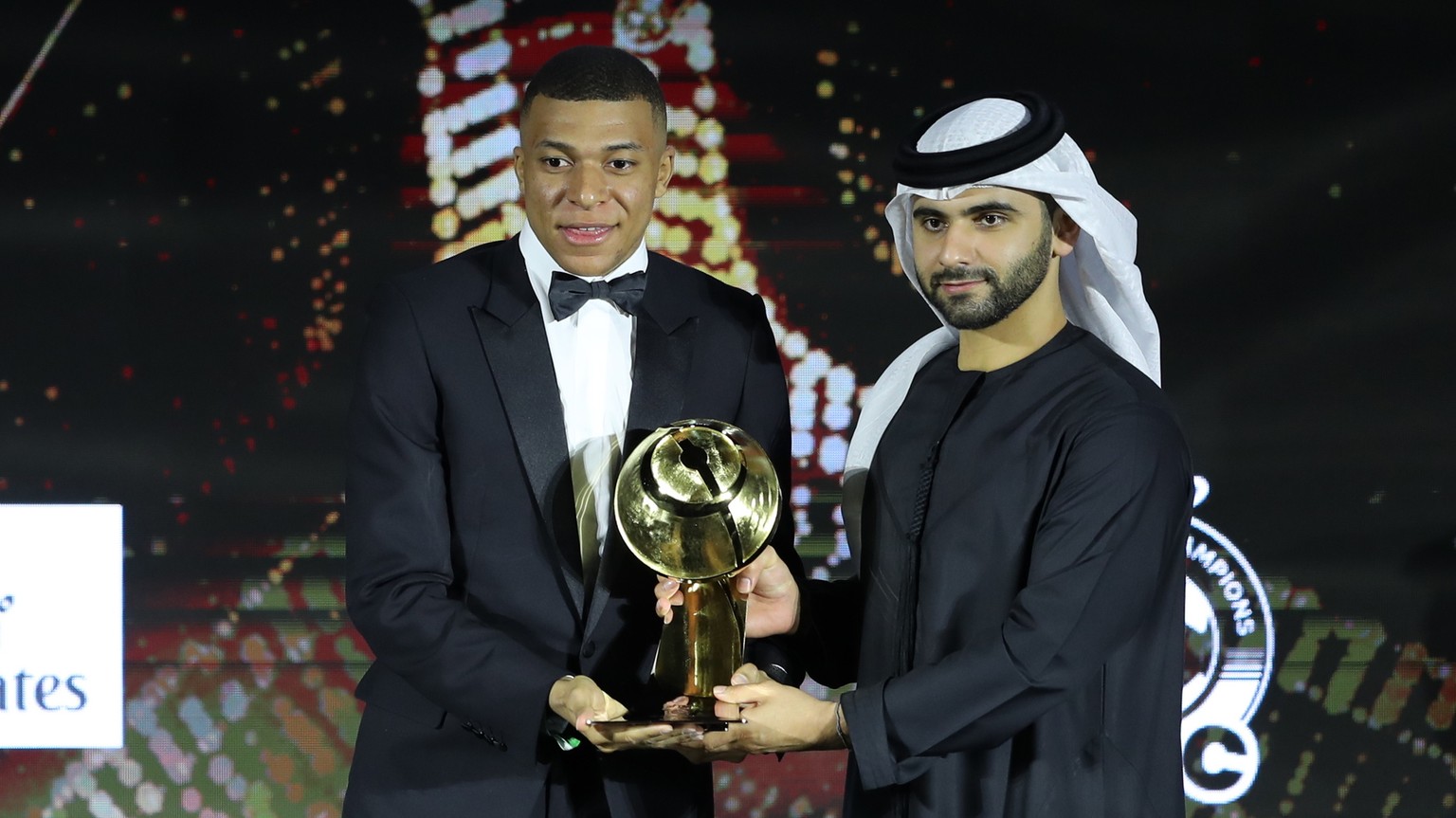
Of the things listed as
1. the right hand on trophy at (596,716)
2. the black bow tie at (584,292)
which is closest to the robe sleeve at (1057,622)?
the right hand on trophy at (596,716)

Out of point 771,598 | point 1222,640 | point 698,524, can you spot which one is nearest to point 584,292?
point 698,524

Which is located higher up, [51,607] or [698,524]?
[698,524]

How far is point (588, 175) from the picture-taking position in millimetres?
2279

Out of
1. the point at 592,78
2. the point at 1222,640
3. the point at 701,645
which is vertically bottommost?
the point at 1222,640

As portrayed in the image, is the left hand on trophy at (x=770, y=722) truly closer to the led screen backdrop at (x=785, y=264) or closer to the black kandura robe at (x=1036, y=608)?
the black kandura robe at (x=1036, y=608)

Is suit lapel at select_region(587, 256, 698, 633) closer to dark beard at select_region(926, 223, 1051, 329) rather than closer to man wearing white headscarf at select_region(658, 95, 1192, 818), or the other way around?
man wearing white headscarf at select_region(658, 95, 1192, 818)

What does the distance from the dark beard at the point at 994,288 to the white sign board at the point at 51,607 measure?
2.80 m

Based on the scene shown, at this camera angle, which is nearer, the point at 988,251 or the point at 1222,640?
the point at 988,251

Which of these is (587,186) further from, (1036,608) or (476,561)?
(1036,608)

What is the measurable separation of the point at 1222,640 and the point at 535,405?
255cm

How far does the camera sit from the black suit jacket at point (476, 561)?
2203 millimetres

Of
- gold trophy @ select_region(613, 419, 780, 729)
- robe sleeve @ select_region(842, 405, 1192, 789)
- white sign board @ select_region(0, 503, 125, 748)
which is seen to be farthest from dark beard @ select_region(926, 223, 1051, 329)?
white sign board @ select_region(0, 503, 125, 748)

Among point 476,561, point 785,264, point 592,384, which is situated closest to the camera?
point 476,561

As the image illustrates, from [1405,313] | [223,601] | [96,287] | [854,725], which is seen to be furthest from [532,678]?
[1405,313]
